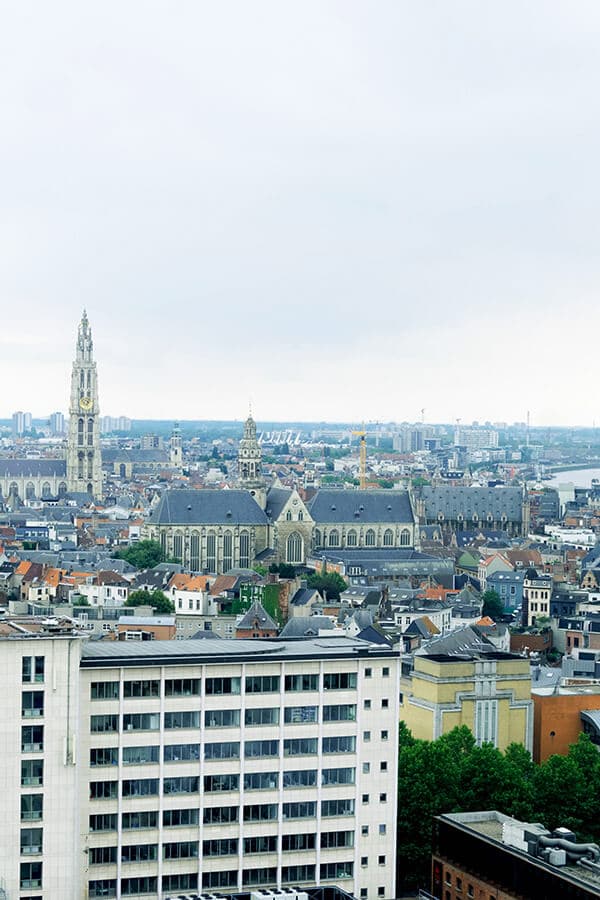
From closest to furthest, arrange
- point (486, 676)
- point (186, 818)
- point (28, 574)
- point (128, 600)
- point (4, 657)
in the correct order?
point (4, 657) → point (186, 818) → point (486, 676) → point (128, 600) → point (28, 574)

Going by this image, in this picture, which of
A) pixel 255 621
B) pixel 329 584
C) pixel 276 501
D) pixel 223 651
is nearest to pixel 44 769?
pixel 223 651

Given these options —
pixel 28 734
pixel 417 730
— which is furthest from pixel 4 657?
pixel 417 730

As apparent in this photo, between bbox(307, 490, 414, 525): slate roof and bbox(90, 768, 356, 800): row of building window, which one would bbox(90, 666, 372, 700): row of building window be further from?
bbox(307, 490, 414, 525): slate roof

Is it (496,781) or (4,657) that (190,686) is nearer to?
(4,657)

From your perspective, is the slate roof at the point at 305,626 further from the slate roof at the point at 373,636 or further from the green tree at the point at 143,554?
the green tree at the point at 143,554

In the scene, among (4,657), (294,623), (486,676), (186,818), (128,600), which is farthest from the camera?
(128,600)

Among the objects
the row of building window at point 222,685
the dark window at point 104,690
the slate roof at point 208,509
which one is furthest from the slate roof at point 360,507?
the dark window at point 104,690

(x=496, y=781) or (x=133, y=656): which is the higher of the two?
(x=133, y=656)
